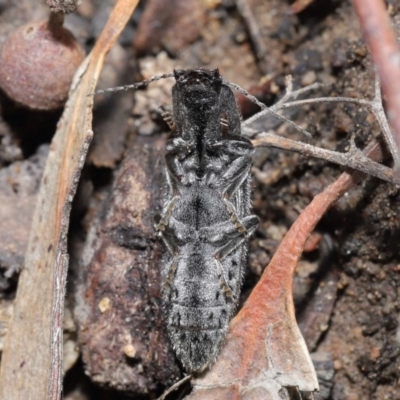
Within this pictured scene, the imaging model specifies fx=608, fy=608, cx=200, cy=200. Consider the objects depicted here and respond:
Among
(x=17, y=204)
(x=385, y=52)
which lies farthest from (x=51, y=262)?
(x=385, y=52)

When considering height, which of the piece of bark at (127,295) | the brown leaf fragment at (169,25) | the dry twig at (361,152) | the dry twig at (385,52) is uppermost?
the dry twig at (385,52)

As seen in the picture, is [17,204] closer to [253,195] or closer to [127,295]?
[127,295]

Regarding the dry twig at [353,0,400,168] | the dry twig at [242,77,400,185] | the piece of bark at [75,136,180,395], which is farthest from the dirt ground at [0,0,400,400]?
the dry twig at [353,0,400,168]

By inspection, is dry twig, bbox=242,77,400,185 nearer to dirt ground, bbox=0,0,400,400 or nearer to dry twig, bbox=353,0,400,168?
dirt ground, bbox=0,0,400,400

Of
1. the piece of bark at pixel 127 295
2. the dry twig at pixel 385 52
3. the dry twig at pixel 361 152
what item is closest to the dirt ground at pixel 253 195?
the piece of bark at pixel 127 295

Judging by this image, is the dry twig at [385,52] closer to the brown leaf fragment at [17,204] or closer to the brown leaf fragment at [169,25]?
the brown leaf fragment at [17,204]

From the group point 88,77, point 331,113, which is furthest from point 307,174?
point 88,77
